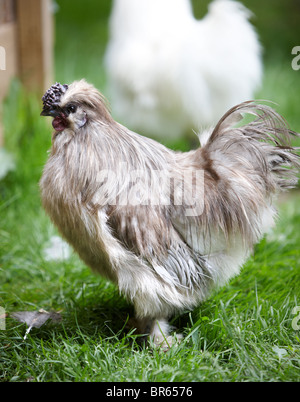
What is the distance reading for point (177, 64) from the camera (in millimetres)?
3598

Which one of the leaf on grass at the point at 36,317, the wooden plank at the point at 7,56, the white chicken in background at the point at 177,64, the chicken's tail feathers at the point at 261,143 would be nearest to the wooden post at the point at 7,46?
the wooden plank at the point at 7,56

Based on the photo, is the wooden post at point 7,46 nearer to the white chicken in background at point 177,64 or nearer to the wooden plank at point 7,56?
the wooden plank at point 7,56

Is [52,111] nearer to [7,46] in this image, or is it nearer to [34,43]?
[7,46]

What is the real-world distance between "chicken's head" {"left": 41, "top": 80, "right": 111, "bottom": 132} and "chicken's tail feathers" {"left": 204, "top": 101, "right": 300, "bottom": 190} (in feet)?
1.68

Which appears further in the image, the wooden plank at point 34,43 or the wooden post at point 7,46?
the wooden plank at point 34,43

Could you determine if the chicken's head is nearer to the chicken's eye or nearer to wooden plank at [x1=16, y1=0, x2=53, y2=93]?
the chicken's eye

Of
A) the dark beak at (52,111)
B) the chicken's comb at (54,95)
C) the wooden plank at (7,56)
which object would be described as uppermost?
the wooden plank at (7,56)

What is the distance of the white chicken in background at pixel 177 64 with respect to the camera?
11.8ft

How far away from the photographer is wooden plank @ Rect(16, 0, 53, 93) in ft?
13.4

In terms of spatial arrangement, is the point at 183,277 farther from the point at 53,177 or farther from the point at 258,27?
the point at 258,27

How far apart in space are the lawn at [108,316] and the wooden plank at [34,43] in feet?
0.88

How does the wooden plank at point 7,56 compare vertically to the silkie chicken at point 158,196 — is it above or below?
above

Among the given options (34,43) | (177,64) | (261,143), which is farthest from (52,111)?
(34,43)
